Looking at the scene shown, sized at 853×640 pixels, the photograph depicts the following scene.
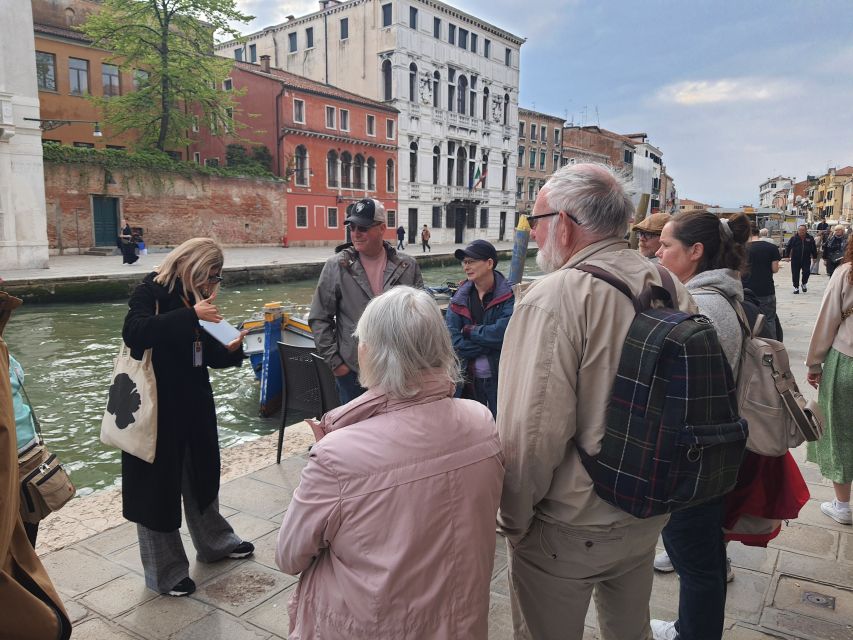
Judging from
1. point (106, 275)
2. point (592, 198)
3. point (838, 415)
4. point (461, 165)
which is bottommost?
point (106, 275)

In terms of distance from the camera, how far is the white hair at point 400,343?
1.41m

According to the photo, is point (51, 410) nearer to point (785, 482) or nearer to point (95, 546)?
point (95, 546)

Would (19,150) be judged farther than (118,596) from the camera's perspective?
Yes

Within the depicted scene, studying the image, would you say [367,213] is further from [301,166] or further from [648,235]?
[301,166]

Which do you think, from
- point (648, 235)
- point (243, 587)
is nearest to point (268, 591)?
point (243, 587)

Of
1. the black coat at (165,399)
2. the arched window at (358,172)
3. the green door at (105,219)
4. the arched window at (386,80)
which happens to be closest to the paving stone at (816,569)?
the black coat at (165,399)

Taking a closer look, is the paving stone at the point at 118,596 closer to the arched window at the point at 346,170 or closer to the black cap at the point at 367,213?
the black cap at the point at 367,213

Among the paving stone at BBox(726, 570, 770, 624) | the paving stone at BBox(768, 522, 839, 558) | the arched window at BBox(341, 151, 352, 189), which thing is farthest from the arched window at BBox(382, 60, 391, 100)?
the paving stone at BBox(726, 570, 770, 624)

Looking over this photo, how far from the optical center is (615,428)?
145 cm

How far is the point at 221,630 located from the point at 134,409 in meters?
0.94

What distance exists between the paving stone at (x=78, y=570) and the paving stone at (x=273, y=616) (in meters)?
0.74

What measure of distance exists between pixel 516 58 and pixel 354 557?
49.8 metres

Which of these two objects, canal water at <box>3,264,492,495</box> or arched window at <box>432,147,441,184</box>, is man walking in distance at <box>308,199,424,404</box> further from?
arched window at <box>432,147,441,184</box>

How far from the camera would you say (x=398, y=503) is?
133 cm
